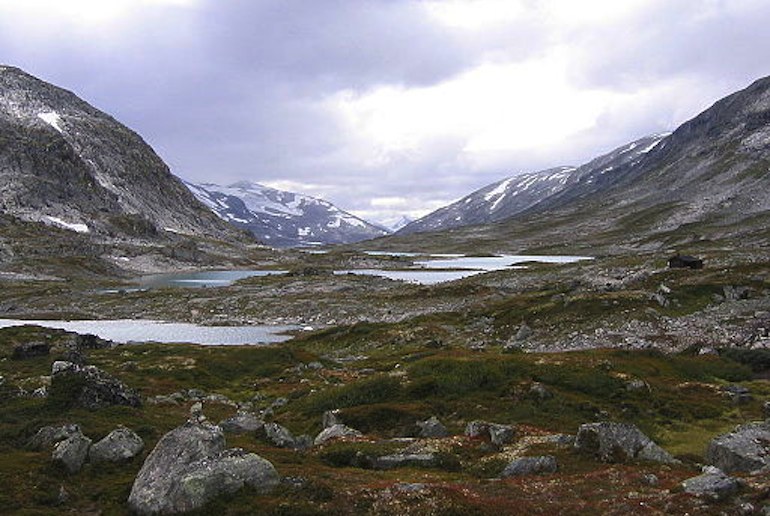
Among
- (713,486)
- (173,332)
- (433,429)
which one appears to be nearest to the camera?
(713,486)

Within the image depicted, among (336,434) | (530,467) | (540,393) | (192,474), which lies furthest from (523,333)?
(192,474)

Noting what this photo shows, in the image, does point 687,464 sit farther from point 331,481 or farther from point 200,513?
point 200,513

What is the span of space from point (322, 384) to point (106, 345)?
3391 centimetres

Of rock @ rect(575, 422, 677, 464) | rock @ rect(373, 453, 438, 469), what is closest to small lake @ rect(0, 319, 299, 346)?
rock @ rect(373, 453, 438, 469)

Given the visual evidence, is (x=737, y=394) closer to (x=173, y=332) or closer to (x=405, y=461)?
(x=405, y=461)

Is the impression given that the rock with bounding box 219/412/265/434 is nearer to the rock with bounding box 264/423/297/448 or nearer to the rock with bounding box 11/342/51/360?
the rock with bounding box 264/423/297/448

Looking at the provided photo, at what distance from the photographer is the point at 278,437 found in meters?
31.9

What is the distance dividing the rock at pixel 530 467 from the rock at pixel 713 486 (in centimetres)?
570

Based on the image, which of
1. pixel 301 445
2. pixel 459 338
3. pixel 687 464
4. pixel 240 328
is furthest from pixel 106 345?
pixel 687 464

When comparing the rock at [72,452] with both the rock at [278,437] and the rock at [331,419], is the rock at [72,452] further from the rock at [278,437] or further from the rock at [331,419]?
the rock at [331,419]

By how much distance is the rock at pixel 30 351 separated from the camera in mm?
59625

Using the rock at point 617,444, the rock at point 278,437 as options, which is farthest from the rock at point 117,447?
the rock at point 617,444

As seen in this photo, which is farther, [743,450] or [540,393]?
[540,393]

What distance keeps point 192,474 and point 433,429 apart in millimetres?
15166
